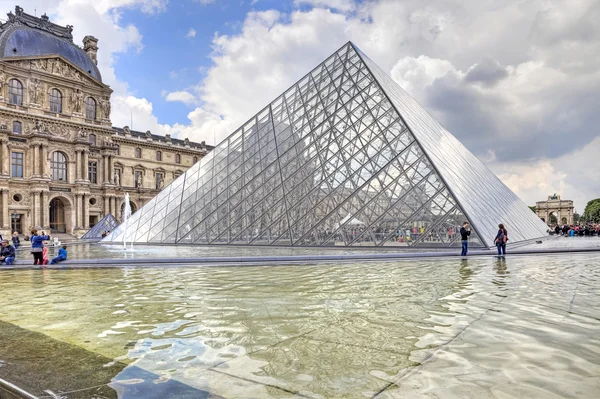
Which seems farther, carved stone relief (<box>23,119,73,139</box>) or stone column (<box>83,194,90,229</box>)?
stone column (<box>83,194,90,229</box>)

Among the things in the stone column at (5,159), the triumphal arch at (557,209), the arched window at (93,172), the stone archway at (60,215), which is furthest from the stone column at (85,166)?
the triumphal arch at (557,209)

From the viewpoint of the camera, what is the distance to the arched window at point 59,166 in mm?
46938

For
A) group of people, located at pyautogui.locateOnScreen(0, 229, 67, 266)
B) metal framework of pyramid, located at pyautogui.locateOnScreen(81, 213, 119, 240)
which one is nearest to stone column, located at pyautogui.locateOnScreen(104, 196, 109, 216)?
metal framework of pyramid, located at pyautogui.locateOnScreen(81, 213, 119, 240)

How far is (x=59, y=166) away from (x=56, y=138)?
3.25m

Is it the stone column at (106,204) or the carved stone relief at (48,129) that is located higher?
the carved stone relief at (48,129)

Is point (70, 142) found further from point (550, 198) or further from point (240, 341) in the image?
point (550, 198)

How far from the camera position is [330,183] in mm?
20156

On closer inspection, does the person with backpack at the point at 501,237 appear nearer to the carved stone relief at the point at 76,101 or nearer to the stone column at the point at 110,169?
the stone column at the point at 110,169

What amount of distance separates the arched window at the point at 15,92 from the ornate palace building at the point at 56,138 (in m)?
0.09

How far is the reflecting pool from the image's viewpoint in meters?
3.06

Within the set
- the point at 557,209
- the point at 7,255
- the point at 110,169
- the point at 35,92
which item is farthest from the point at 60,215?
the point at 557,209

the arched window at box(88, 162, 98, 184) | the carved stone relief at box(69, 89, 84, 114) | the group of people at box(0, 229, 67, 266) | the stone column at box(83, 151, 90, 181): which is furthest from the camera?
the arched window at box(88, 162, 98, 184)

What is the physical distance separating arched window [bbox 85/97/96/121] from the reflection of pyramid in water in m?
29.5

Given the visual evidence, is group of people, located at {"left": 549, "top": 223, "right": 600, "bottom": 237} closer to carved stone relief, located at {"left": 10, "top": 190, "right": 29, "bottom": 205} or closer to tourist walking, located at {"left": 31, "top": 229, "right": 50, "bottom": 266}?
tourist walking, located at {"left": 31, "top": 229, "right": 50, "bottom": 266}
